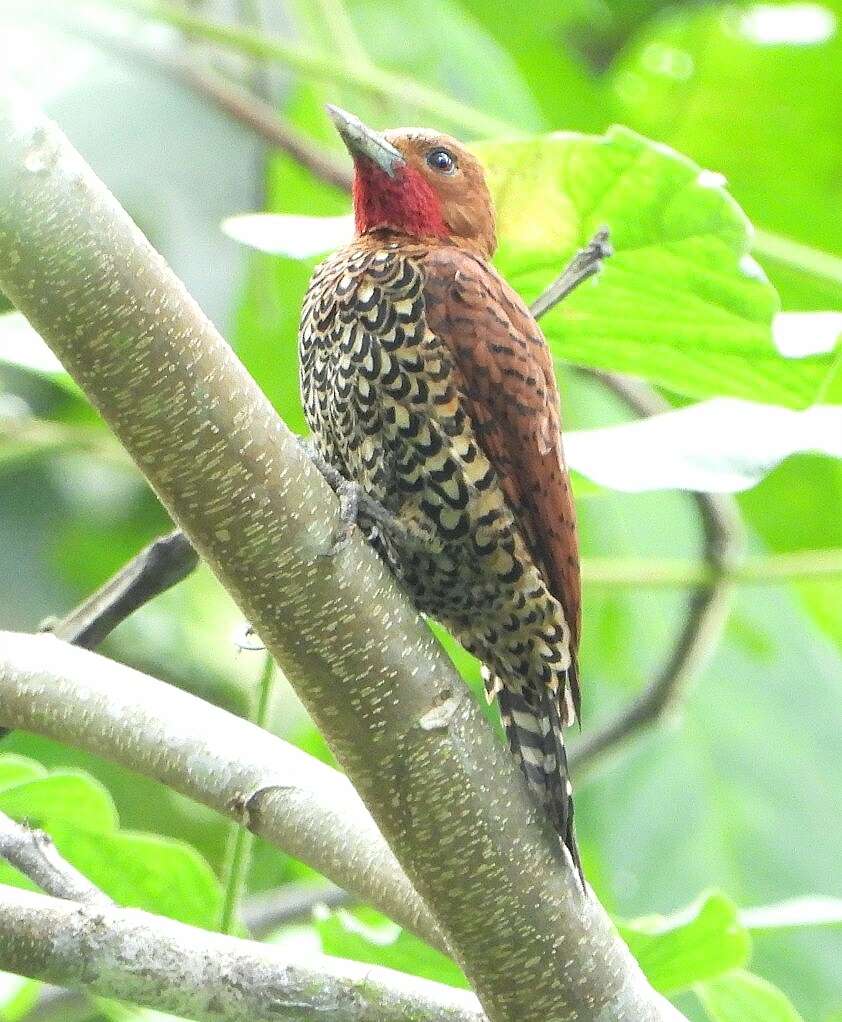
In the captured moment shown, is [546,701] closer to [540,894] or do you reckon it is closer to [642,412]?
[540,894]

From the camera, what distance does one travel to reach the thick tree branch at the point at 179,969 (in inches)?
79.5

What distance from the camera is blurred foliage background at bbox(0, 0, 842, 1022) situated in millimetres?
4117

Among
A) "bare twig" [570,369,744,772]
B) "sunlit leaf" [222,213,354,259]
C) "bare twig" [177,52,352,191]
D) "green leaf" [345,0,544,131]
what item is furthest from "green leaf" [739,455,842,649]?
"sunlit leaf" [222,213,354,259]

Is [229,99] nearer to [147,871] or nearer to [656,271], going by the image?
[656,271]

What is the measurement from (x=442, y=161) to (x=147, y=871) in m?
1.41

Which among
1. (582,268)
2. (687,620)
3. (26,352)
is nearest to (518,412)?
(582,268)

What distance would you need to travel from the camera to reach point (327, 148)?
4.92 metres

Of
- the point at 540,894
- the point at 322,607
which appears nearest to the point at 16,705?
the point at 322,607

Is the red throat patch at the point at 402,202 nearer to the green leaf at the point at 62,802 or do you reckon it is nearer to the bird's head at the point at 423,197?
the bird's head at the point at 423,197

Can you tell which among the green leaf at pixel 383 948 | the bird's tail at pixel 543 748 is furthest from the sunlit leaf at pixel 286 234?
the green leaf at pixel 383 948

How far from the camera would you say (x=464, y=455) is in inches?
104

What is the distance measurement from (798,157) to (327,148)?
166cm

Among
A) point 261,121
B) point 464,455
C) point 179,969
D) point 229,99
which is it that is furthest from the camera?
point 229,99

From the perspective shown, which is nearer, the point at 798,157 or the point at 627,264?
the point at 627,264
